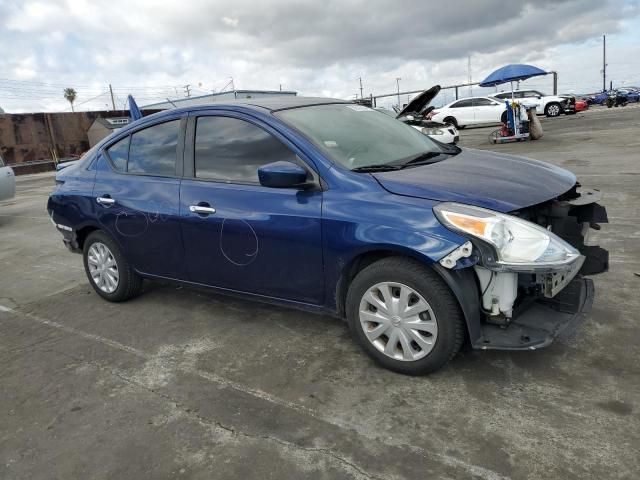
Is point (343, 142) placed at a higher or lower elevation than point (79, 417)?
higher

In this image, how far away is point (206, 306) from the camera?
4.38 metres

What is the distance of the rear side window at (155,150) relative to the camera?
3928 millimetres

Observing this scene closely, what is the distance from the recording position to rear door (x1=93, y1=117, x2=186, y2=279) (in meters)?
3.87

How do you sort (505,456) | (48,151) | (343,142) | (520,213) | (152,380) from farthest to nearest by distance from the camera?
(48,151) < (343,142) < (152,380) < (520,213) < (505,456)

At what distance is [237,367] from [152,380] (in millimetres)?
523

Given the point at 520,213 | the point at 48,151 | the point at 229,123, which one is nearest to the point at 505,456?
the point at 520,213

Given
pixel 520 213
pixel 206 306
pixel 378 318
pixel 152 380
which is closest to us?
pixel 520 213

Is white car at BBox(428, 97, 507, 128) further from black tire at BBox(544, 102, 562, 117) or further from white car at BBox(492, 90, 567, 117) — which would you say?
black tire at BBox(544, 102, 562, 117)

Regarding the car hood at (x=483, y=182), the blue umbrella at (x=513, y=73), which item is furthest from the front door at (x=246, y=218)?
the blue umbrella at (x=513, y=73)

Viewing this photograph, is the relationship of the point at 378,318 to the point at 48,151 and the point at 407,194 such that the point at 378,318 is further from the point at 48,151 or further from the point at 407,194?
the point at 48,151

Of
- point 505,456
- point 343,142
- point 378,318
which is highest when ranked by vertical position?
point 343,142

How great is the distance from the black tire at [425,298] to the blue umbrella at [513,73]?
18456 millimetres

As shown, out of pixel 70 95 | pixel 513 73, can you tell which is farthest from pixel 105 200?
pixel 70 95

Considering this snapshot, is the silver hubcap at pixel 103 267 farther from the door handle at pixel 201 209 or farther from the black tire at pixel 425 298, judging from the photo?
the black tire at pixel 425 298
